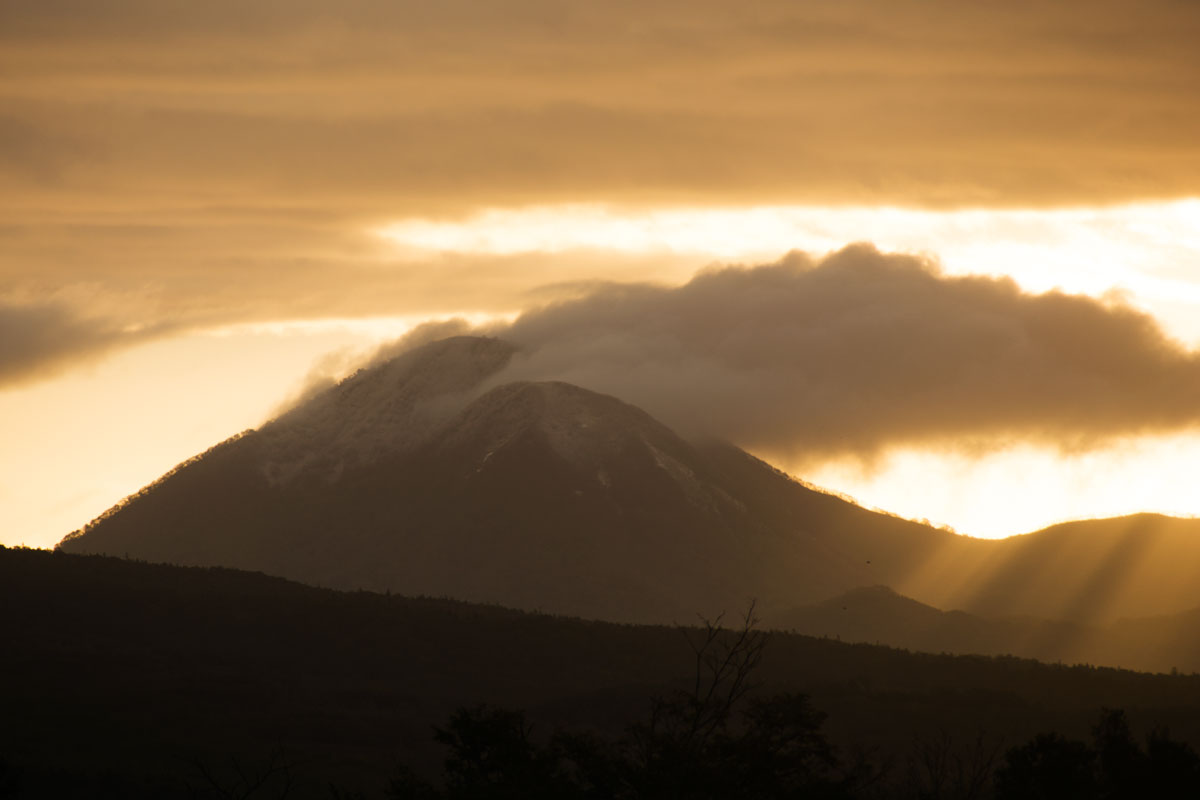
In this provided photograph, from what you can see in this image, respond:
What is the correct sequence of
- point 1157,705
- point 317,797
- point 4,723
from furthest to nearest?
point 1157,705
point 4,723
point 317,797

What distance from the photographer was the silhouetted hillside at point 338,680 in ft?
424

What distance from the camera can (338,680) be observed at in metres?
162

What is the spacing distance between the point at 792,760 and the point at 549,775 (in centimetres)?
1017

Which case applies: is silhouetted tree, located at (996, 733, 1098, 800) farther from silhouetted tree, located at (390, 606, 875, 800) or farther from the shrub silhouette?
silhouetted tree, located at (390, 606, 875, 800)

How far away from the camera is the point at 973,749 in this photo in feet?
442

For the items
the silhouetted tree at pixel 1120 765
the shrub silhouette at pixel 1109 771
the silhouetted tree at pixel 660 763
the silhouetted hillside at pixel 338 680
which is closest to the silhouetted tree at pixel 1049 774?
the shrub silhouette at pixel 1109 771

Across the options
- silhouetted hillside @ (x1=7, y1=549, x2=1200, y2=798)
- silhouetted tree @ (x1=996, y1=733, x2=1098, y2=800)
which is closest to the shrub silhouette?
silhouetted tree @ (x1=996, y1=733, x2=1098, y2=800)

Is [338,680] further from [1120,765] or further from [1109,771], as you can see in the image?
[1120,765]

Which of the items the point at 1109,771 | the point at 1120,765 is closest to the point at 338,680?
the point at 1109,771

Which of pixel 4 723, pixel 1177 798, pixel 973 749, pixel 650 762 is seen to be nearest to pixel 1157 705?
pixel 973 749

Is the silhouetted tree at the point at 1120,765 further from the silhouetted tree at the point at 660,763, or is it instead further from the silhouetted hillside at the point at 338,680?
the silhouetted hillside at the point at 338,680

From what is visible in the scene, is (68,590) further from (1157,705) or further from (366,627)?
(1157,705)

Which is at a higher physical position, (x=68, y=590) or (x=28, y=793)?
(x=68, y=590)

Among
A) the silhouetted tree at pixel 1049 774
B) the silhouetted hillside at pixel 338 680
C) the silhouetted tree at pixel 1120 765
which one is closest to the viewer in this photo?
the silhouetted tree at pixel 1120 765
